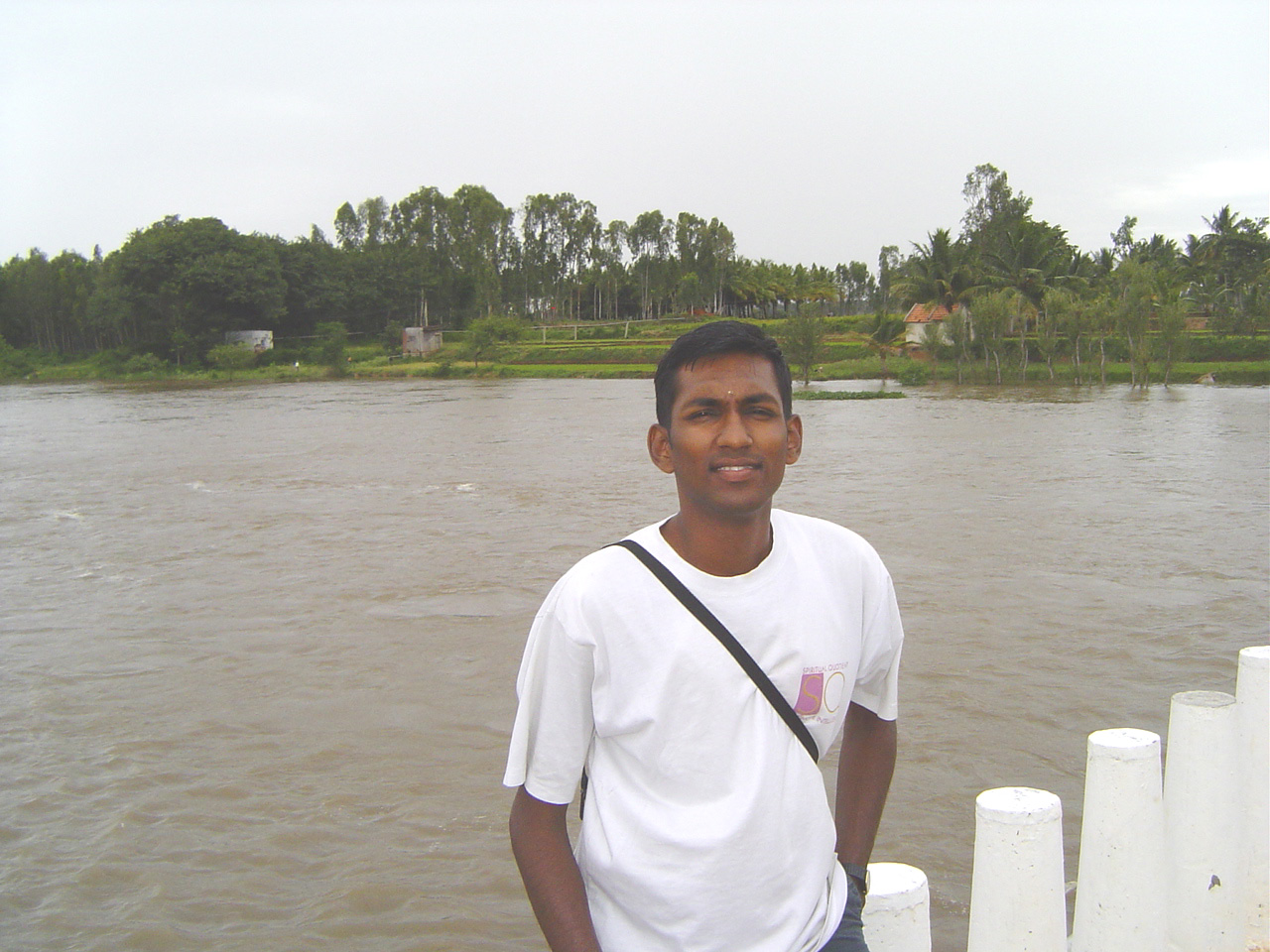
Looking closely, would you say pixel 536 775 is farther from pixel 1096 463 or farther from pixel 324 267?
pixel 324 267

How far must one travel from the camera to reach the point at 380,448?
75.3 feet

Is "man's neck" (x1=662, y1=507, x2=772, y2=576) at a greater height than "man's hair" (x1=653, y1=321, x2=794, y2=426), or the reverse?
"man's hair" (x1=653, y1=321, x2=794, y2=426)

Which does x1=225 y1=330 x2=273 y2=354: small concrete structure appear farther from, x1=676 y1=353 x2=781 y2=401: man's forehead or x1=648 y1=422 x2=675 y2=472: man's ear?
x1=676 y1=353 x2=781 y2=401: man's forehead

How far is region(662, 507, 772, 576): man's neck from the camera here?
1856mm

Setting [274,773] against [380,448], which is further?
[380,448]

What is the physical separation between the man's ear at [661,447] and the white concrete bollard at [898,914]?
2.70 feet

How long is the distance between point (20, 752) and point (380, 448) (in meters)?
17.3

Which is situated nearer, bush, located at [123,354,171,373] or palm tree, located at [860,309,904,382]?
palm tree, located at [860,309,904,382]

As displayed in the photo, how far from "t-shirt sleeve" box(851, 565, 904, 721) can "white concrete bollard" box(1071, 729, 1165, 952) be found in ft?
1.56

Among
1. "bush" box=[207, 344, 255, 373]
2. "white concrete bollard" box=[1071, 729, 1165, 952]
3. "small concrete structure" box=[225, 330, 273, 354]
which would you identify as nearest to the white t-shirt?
"white concrete bollard" box=[1071, 729, 1165, 952]

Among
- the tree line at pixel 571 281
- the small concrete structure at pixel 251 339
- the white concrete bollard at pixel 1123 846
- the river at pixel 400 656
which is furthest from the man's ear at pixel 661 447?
the small concrete structure at pixel 251 339

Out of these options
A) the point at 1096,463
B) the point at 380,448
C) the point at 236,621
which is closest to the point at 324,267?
the point at 380,448

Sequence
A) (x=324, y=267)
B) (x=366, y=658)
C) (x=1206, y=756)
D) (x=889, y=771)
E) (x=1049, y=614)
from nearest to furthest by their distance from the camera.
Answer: (x=889, y=771), (x=1206, y=756), (x=366, y=658), (x=1049, y=614), (x=324, y=267)

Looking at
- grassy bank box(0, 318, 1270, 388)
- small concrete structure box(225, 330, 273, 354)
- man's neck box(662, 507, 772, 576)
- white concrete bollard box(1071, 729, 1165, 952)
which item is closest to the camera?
man's neck box(662, 507, 772, 576)
